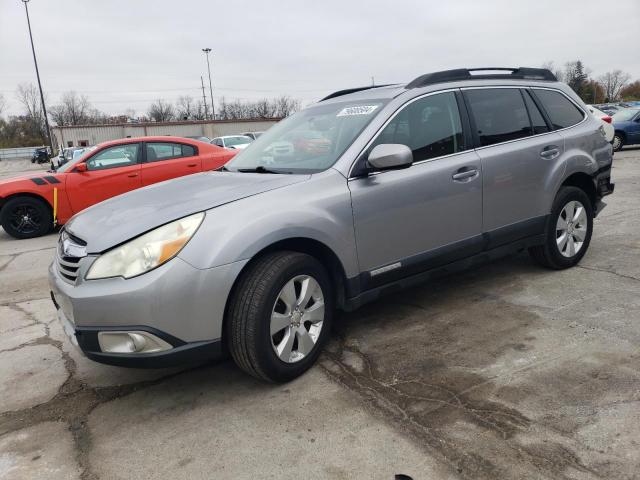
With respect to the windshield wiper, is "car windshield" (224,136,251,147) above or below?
above

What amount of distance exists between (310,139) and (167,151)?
576 cm

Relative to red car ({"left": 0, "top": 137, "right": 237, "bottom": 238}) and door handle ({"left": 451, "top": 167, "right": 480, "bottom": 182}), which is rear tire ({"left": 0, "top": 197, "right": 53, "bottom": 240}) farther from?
door handle ({"left": 451, "top": 167, "right": 480, "bottom": 182})

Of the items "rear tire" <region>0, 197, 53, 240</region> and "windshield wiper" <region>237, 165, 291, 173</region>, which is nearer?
"windshield wiper" <region>237, 165, 291, 173</region>

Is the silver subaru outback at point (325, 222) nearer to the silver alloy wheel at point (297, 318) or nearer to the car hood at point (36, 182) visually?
the silver alloy wheel at point (297, 318)

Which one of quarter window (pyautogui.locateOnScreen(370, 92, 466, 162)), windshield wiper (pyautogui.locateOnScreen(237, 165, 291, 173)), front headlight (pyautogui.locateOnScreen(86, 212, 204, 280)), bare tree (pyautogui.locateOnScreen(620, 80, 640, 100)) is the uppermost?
bare tree (pyautogui.locateOnScreen(620, 80, 640, 100))

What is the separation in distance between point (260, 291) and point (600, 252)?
408 cm

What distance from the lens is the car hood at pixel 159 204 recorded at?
2.73m

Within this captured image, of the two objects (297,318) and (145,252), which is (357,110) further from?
(145,252)

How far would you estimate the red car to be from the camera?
8297 mm

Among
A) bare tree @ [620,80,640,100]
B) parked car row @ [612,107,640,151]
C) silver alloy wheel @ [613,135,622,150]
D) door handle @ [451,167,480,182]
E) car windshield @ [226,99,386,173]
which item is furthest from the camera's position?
bare tree @ [620,80,640,100]

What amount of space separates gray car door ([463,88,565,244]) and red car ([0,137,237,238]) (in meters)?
5.86

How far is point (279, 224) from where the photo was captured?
9.39 ft

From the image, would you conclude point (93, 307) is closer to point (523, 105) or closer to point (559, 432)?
point (559, 432)

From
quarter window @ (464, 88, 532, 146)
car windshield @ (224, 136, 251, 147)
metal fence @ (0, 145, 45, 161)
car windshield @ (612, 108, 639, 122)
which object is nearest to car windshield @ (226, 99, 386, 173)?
quarter window @ (464, 88, 532, 146)
